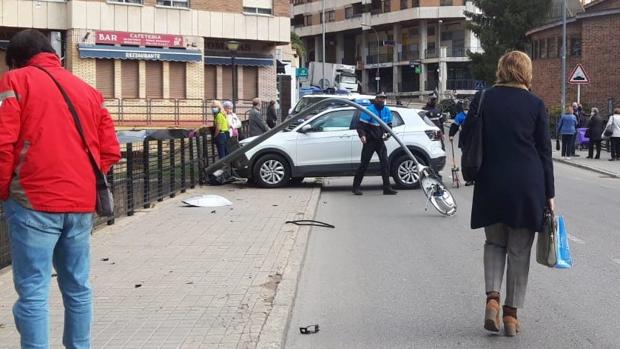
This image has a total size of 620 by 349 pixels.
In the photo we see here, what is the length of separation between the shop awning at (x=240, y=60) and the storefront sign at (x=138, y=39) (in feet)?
6.81

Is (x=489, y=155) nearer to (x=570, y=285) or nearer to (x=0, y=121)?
(x=570, y=285)

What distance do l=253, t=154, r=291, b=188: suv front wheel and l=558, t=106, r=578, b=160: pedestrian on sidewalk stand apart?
12.8 meters

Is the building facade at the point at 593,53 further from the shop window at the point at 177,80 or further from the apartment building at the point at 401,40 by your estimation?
the apartment building at the point at 401,40

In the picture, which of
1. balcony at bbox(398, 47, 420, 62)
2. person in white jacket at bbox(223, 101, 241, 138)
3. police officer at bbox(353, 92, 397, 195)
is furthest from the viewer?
balcony at bbox(398, 47, 420, 62)

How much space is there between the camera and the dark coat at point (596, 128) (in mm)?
24362

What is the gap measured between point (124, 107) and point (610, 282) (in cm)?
2883

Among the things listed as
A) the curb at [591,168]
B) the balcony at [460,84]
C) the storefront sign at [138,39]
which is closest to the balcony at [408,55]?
the balcony at [460,84]

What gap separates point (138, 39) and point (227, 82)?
18.3 ft

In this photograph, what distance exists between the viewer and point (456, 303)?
664cm

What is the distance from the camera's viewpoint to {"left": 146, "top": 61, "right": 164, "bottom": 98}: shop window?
34.8 meters

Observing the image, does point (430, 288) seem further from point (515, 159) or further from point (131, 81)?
point (131, 81)

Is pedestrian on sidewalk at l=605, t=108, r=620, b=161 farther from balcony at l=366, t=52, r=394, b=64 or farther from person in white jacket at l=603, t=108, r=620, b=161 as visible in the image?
balcony at l=366, t=52, r=394, b=64

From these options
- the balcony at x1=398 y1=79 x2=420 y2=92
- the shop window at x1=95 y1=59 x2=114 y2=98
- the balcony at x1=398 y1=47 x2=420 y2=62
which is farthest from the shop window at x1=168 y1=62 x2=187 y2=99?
the balcony at x1=398 y1=79 x2=420 y2=92

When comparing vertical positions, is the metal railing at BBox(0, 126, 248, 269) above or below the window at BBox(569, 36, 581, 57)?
below
